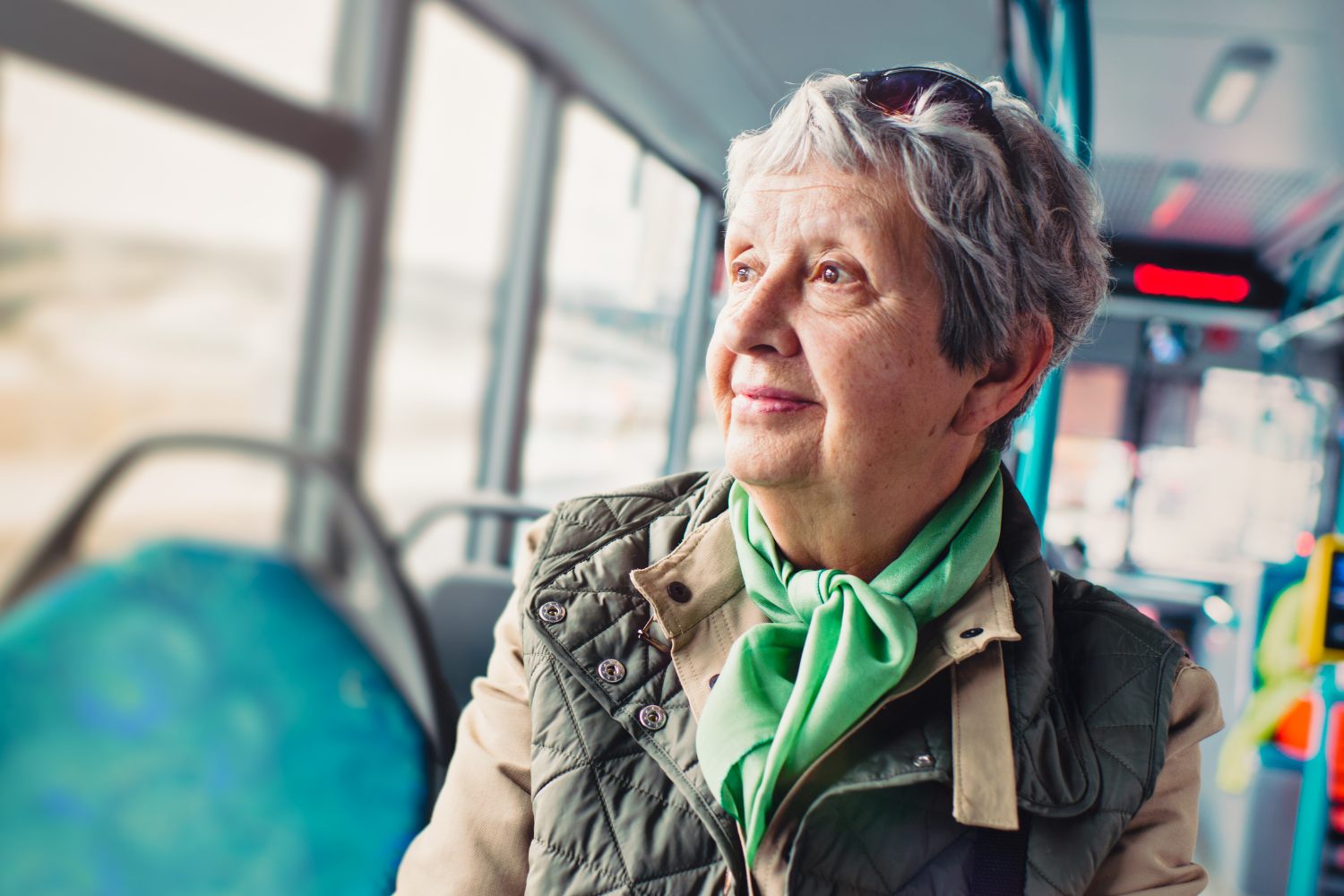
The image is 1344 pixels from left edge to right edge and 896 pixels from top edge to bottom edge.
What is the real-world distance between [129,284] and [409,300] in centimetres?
92

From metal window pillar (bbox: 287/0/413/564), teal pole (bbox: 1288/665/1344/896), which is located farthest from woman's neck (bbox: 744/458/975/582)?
teal pole (bbox: 1288/665/1344/896)

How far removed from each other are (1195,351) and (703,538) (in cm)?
879

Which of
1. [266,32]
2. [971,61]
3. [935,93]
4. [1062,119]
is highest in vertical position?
[971,61]

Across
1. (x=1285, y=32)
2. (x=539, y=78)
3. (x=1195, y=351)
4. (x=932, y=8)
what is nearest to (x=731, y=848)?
(x=932, y=8)

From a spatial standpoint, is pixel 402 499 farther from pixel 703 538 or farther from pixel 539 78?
pixel 703 538

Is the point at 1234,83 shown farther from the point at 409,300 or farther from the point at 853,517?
the point at 853,517

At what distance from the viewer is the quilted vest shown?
37.3 inches

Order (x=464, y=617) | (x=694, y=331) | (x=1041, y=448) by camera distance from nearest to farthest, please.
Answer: (x=464, y=617), (x=1041, y=448), (x=694, y=331)

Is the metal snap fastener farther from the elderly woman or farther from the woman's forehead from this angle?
the woman's forehead

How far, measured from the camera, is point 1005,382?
1.17 m

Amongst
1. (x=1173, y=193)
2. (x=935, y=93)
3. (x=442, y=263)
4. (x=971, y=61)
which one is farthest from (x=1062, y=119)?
(x=1173, y=193)

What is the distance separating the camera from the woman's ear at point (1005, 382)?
1.16 meters

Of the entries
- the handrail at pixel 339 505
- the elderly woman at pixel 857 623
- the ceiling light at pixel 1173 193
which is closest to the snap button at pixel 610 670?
the elderly woman at pixel 857 623

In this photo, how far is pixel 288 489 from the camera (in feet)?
7.89
